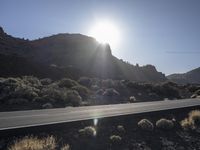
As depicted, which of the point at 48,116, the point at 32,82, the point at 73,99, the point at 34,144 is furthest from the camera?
the point at 32,82

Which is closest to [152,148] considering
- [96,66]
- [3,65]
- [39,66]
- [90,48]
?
[3,65]

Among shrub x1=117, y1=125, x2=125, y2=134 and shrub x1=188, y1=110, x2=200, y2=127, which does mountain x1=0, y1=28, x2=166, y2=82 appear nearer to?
shrub x1=188, y1=110, x2=200, y2=127

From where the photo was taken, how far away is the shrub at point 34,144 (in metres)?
10.5

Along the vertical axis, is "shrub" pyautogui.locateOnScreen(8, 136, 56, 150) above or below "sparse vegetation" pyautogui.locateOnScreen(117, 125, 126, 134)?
below

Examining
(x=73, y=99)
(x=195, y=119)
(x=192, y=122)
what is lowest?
(x=192, y=122)

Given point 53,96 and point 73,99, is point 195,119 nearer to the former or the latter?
point 73,99

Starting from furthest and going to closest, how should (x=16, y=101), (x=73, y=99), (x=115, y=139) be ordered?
1. (x=73, y=99)
2. (x=16, y=101)
3. (x=115, y=139)

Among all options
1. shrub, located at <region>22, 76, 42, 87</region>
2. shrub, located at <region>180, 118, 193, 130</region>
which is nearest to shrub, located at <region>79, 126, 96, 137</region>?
shrub, located at <region>180, 118, 193, 130</region>

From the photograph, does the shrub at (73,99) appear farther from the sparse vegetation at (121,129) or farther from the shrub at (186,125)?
the sparse vegetation at (121,129)

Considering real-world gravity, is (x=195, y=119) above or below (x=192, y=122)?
above

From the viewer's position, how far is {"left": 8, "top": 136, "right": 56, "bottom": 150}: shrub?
1047 centimetres

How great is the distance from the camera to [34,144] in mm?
10688

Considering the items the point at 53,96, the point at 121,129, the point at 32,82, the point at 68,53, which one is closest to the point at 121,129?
the point at 121,129

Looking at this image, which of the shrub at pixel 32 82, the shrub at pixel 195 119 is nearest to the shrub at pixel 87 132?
the shrub at pixel 195 119
